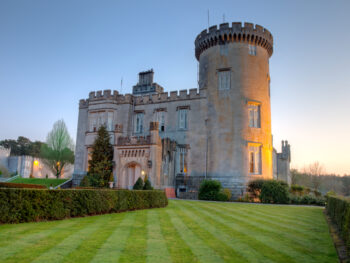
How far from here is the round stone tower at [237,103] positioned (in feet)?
95.0

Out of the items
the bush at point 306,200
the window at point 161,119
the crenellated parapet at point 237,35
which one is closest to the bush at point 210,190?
the bush at point 306,200

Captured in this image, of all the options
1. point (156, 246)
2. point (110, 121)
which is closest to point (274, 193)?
point (110, 121)

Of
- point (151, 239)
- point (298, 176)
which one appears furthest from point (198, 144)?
point (298, 176)

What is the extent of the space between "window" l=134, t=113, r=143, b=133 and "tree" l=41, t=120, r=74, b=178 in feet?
46.8

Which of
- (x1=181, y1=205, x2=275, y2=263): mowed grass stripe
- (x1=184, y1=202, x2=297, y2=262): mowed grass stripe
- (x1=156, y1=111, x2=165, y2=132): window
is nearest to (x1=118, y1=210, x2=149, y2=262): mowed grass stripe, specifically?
(x1=181, y1=205, x2=275, y2=263): mowed grass stripe

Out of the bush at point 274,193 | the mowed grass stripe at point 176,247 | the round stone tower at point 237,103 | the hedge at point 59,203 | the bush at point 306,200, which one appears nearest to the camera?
the mowed grass stripe at point 176,247

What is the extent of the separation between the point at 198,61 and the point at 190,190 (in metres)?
14.6

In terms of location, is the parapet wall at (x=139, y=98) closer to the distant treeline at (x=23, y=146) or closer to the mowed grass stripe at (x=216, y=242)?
the mowed grass stripe at (x=216, y=242)

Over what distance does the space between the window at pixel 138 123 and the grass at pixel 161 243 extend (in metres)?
23.4

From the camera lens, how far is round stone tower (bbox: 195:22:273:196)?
2895 centimetres

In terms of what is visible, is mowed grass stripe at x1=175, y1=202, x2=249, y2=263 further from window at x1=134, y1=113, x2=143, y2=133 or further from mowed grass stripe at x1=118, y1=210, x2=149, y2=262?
window at x1=134, y1=113, x2=143, y2=133

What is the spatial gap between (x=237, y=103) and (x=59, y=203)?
21.8 meters

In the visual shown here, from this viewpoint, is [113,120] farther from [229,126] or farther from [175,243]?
[175,243]

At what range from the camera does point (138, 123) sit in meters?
34.0
